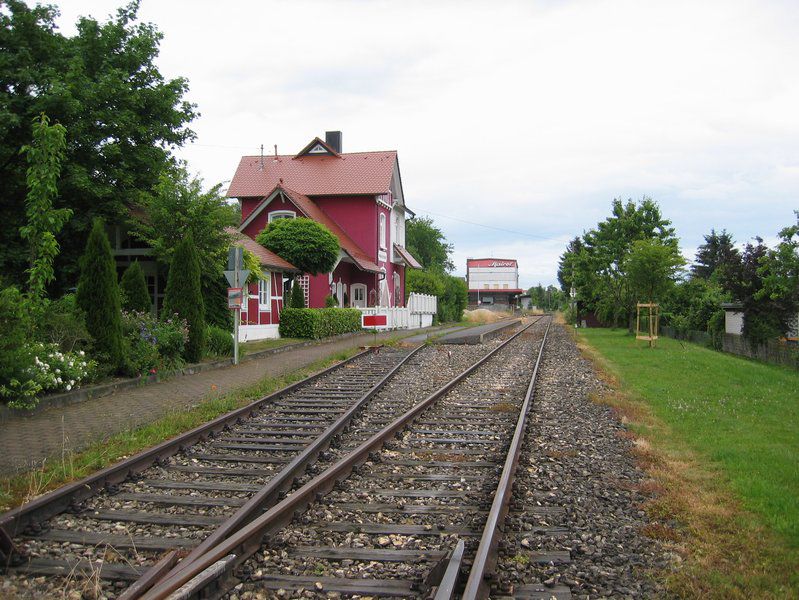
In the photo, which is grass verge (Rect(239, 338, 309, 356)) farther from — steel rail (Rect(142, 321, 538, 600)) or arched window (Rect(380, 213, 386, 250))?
arched window (Rect(380, 213, 386, 250))

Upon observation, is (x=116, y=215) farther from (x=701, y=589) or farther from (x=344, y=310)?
(x=701, y=589)

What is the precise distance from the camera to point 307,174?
40.8 m

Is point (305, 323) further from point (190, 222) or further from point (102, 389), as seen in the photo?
point (102, 389)

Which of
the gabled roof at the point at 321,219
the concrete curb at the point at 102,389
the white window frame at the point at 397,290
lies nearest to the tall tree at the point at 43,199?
the concrete curb at the point at 102,389

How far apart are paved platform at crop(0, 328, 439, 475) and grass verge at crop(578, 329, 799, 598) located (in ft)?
19.6

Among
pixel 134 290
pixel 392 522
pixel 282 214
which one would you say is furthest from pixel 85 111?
pixel 392 522

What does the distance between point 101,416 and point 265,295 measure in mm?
16292

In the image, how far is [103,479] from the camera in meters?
6.29

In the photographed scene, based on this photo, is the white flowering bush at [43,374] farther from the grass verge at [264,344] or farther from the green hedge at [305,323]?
the green hedge at [305,323]

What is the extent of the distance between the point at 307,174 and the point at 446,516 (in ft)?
121

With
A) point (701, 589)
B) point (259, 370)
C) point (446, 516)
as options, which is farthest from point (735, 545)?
point (259, 370)

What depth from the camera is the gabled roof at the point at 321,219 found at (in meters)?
33.4

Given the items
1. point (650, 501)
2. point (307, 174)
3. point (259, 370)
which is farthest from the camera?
point (307, 174)

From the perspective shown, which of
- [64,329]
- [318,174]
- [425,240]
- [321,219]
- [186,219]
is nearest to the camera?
[64,329]
